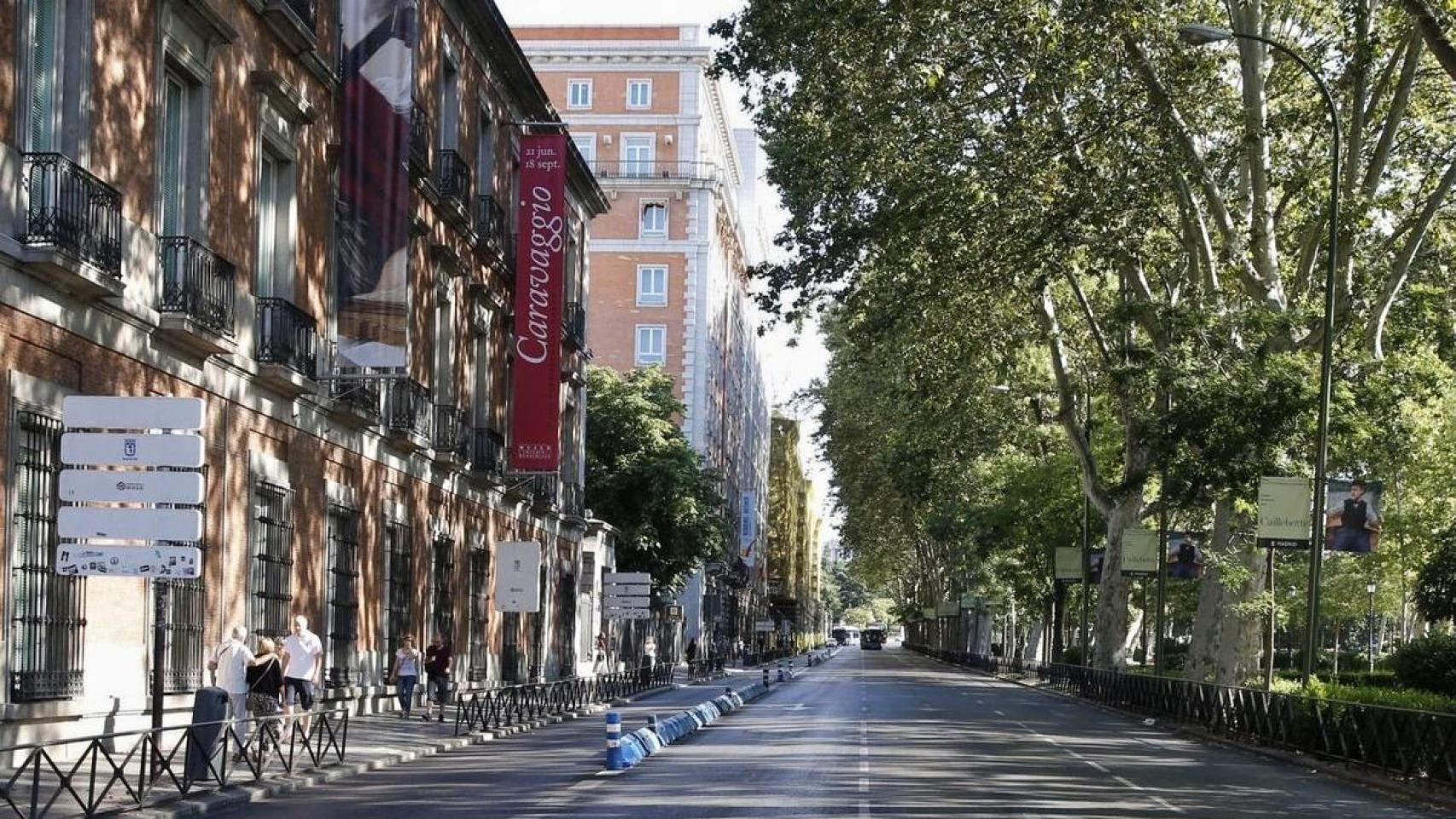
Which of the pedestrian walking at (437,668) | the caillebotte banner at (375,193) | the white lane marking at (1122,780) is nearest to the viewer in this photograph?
the white lane marking at (1122,780)

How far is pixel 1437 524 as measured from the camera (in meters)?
57.2

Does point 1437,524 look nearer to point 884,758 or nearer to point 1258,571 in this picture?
point 1258,571

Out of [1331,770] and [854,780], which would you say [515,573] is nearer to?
[854,780]

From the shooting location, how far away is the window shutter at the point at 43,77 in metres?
18.4

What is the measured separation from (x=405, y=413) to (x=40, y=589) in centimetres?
1484

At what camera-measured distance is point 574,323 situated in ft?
164

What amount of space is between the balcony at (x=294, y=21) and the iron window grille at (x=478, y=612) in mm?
16235

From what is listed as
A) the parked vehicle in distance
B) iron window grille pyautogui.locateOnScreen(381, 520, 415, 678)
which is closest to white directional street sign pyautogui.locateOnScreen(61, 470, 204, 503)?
iron window grille pyautogui.locateOnScreen(381, 520, 415, 678)

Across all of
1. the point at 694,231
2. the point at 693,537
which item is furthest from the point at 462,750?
the point at 694,231

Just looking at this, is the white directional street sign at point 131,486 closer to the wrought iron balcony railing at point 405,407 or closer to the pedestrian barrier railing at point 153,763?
the pedestrian barrier railing at point 153,763

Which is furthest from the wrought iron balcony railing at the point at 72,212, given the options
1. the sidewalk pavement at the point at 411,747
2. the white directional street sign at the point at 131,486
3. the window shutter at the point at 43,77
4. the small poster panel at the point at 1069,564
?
the small poster panel at the point at 1069,564

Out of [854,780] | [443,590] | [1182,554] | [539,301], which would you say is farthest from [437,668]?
[1182,554]

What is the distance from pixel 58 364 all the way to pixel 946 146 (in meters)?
16.2

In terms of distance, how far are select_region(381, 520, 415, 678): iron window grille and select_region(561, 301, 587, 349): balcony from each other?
1394cm
